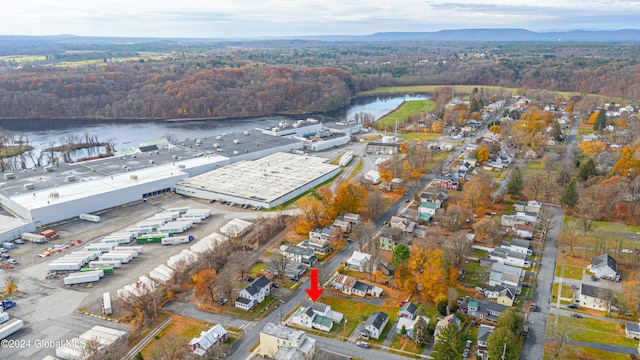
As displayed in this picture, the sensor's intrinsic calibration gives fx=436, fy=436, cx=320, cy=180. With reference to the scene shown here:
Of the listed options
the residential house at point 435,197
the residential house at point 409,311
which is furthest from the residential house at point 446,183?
the residential house at point 409,311

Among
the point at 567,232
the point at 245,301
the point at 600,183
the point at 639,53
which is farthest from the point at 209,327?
the point at 639,53

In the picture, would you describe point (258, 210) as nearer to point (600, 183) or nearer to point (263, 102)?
point (600, 183)

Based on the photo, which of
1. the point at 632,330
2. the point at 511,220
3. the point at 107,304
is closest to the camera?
the point at 632,330

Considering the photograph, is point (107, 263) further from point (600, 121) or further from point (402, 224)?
point (600, 121)

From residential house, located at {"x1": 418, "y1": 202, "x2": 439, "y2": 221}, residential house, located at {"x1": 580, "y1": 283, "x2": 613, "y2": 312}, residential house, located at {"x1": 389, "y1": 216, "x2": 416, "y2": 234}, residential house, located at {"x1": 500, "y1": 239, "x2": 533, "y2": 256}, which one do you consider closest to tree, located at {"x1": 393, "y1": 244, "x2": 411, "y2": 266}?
residential house, located at {"x1": 389, "y1": 216, "x2": 416, "y2": 234}

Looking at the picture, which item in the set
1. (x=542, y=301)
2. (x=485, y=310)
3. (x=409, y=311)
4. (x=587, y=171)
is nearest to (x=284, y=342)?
(x=409, y=311)

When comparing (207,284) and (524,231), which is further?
(524,231)

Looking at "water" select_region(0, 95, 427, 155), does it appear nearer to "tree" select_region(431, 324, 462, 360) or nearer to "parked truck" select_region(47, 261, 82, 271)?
"parked truck" select_region(47, 261, 82, 271)
